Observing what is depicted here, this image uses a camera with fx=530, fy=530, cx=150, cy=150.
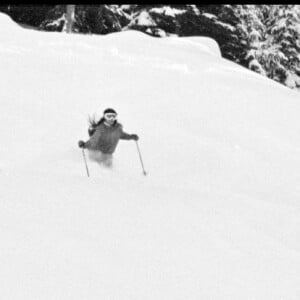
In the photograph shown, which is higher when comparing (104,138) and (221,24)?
(104,138)

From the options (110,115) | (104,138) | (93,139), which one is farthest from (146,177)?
(110,115)

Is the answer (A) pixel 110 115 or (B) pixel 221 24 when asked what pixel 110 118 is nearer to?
(A) pixel 110 115

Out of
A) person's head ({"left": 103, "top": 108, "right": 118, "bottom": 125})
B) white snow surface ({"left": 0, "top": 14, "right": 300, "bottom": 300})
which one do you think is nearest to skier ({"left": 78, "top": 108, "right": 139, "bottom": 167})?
person's head ({"left": 103, "top": 108, "right": 118, "bottom": 125})

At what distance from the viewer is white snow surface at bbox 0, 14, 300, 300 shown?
357 cm

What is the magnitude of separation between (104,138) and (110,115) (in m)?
0.48

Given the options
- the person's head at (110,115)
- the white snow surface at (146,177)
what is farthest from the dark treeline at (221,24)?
the person's head at (110,115)

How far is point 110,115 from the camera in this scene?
8391 mm

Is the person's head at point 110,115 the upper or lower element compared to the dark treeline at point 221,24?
upper

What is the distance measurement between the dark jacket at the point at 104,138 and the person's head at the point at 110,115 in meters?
0.09

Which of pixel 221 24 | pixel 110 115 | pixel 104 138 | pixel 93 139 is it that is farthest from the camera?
pixel 221 24

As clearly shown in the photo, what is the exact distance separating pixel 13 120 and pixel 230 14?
19550mm

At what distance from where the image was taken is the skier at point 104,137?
27.9 ft

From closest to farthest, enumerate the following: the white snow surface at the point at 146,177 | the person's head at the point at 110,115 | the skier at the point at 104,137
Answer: the white snow surface at the point at 146,177, the person's head at the point at 110,115, the skier at the point at 104,137

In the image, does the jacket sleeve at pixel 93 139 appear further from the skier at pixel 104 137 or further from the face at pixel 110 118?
the face at pixel 110 118
